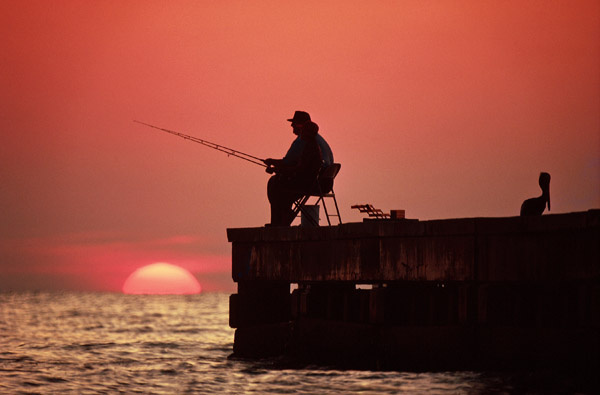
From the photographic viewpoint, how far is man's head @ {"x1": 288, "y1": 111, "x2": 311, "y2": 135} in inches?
810

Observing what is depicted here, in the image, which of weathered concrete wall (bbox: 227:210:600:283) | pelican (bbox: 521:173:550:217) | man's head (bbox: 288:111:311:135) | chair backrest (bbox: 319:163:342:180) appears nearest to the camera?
weathered concrete wall (bbox: 227:210:600:283)

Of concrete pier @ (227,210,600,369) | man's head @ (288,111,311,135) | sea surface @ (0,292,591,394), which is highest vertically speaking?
man's head @ (288,111,311,135)

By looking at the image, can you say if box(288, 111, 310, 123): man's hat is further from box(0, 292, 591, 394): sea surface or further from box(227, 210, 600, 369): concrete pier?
box(0, 292, 591, 394): sea surface

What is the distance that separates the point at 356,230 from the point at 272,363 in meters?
3.45

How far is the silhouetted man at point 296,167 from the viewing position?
20.1 metres

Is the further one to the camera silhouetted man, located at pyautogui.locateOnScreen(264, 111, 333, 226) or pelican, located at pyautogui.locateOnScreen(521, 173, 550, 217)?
silhouetted man, located at pyautogui.locateOnScreen(264, 111, 333, 226)

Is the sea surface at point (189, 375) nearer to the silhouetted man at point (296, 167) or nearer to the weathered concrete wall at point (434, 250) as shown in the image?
the weathered concrete wall at point (434, 250)

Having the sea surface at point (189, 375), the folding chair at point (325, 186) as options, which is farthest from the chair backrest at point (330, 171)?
the sea surface at point (189, 375)

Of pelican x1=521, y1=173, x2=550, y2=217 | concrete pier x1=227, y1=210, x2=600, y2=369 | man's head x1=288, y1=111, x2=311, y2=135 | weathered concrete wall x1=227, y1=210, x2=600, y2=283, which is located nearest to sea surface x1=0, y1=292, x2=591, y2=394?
concrete pier x1=227, y1=210, x2=600, y2=369

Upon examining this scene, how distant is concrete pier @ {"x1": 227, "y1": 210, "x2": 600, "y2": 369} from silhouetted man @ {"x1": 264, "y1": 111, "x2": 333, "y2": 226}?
1.75ft

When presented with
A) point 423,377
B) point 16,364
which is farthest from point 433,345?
point 16,364

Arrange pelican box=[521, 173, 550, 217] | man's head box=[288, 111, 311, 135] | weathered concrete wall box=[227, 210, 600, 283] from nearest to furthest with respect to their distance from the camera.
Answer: weathered concrete wall box=[227, 210, 600, 283] → pelican box=[521, 173, 550, 217] → man's head box=[288, 111, 311, 135]

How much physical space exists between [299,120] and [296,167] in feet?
3.12

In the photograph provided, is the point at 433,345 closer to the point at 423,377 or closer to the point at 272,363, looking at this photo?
the point at 423,377
